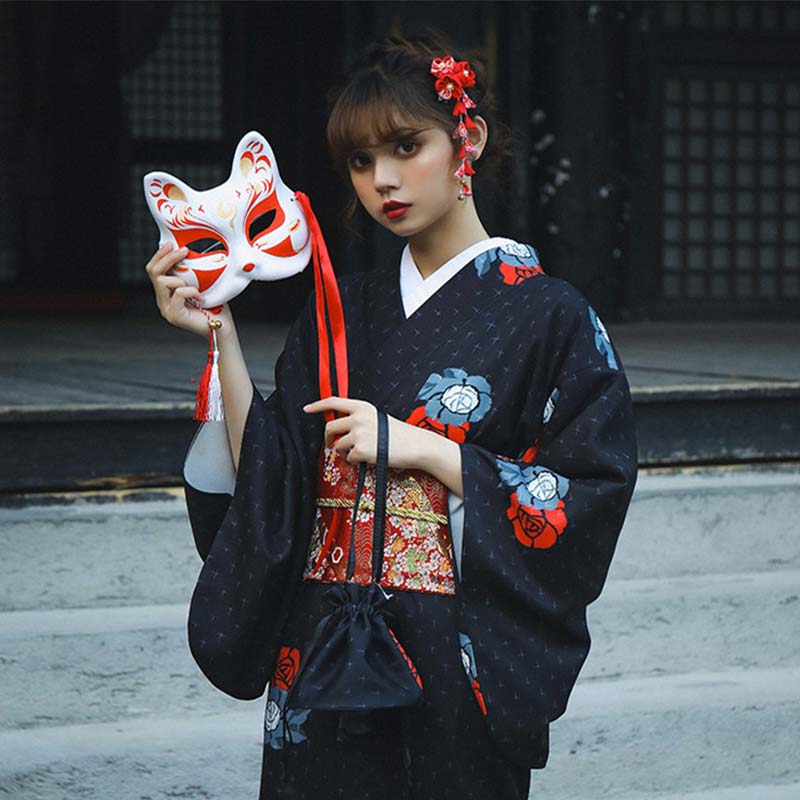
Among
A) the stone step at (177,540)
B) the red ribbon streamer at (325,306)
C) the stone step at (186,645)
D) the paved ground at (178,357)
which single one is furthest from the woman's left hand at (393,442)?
the paved ground at (178,357)

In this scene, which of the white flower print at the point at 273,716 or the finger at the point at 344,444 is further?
the white flower print at the point at 273,716

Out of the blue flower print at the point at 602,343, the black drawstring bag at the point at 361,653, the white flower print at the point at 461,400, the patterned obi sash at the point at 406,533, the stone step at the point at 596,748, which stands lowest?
the stone step at the point at 596,748

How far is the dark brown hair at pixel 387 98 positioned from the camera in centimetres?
192

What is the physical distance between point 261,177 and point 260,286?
6434 mm

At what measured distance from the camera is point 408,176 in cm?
192

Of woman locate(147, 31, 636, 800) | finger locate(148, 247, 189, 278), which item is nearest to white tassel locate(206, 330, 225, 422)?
woman locate(147, 31, 636, 800)

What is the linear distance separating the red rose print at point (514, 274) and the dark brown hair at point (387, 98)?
0.64 ft

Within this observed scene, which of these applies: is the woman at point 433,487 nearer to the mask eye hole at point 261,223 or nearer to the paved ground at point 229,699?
the mask eye hole at point 261,223

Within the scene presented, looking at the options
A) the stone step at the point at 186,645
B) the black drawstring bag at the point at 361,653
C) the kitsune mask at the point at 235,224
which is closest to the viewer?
the black drawstring bag at the point at 361,653

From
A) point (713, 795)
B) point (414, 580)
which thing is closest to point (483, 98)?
point (414, 580)

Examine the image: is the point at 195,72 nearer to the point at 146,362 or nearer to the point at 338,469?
the point at 146,362

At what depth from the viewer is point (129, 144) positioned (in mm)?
10320

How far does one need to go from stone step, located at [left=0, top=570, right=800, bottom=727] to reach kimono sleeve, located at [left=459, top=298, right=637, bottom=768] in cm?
127

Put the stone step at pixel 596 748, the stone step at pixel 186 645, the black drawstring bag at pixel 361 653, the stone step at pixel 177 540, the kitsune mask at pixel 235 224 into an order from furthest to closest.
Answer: the stone step at pixel 177 540 → the stone step at pixel 186 645 → the stone step at pixel 596 748 → the kitsune mask at pixel 235 224 → the black drawstring bag at pixel 361 653
